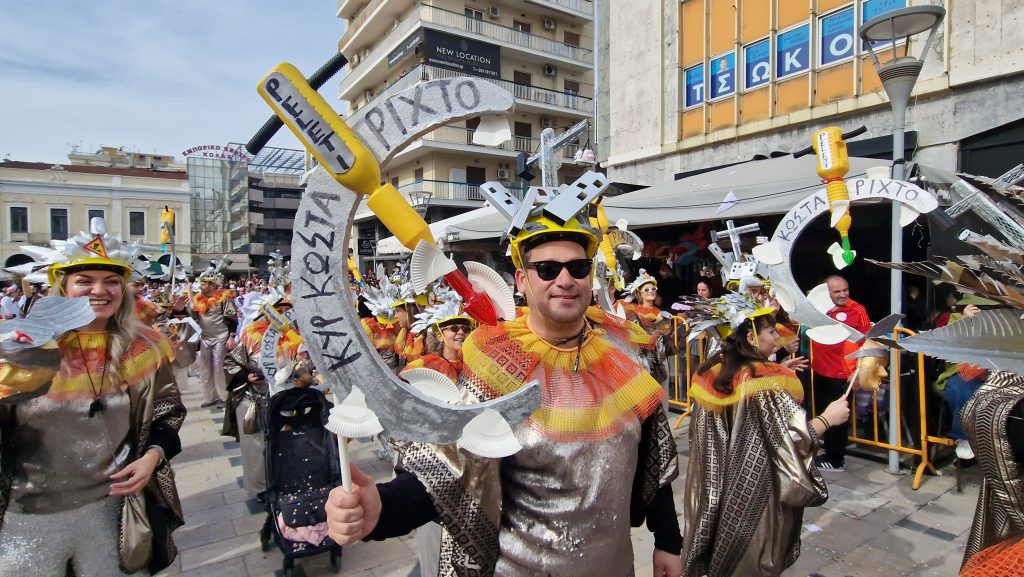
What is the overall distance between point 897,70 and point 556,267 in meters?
4.91

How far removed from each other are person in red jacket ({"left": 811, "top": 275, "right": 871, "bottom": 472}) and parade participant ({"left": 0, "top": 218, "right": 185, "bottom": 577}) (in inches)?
216

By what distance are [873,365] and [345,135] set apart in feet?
8.97

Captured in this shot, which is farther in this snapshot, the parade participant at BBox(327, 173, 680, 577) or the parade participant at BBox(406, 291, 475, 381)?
the parade participant at BBox(406, 291, 475, 381)

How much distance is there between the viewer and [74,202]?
3631 cm

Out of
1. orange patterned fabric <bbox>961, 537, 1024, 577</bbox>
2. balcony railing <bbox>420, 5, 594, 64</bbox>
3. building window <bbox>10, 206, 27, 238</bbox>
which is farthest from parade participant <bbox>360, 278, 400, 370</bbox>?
building window <bbox>10, 206, 27, 238</bbox>

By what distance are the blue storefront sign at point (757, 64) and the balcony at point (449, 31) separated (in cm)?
1937

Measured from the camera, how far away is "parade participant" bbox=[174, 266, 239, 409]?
8773mm

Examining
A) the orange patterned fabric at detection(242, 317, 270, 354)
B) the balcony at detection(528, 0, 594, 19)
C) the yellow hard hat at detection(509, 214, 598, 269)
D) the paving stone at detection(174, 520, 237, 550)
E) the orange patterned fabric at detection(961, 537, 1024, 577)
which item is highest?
the balcony at detection(528, 0, 594, 19)

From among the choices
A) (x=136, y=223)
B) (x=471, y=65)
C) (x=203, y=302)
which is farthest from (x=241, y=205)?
(x=203, y=302)

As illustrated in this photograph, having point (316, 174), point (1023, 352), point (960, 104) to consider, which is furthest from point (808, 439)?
point (960, 104)

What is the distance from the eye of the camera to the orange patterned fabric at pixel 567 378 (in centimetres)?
176

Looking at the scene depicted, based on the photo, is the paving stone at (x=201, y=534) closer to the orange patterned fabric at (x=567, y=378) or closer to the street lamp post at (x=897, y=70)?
the orange patterned fabric at (x=567, y=378)

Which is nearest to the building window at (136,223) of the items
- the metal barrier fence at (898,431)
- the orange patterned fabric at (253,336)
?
the orange patterned fabric at (253,336)

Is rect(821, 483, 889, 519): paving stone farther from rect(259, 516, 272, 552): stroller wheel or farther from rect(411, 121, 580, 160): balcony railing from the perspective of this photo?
rect(411, 121, 580, 160): balcony railing
